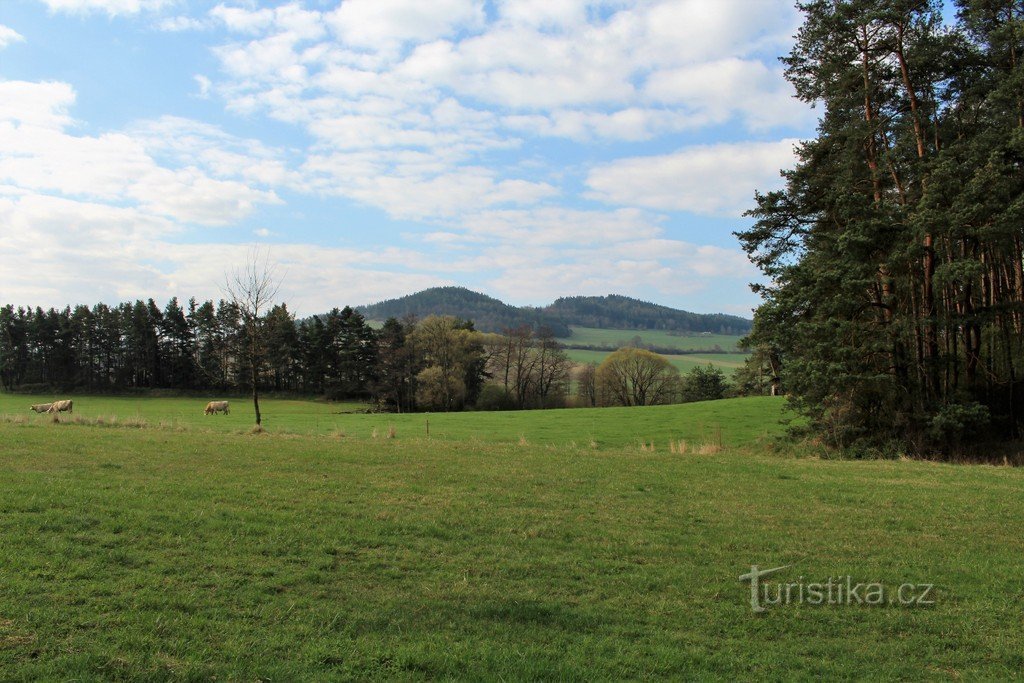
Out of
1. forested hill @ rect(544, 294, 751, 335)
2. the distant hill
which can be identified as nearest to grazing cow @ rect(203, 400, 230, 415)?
the distant hill

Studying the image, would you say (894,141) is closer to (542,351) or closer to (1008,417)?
(1008,417)

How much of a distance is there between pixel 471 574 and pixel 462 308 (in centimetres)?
15661

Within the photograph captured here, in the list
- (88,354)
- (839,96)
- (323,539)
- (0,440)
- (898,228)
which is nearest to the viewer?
(323,539)

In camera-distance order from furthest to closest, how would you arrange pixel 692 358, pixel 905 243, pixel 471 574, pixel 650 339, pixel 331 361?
1. pixel 650 339
2. pixel 692 358
3. pixel 331 361
4. pixel 905 243
5. pixel 471 574

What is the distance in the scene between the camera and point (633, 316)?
173750 millimetres

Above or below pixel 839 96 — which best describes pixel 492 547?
below

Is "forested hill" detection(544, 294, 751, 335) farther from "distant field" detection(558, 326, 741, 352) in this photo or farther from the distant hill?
"distant field" detection(558, 326, 741, 352)

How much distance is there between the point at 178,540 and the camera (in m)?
7.25

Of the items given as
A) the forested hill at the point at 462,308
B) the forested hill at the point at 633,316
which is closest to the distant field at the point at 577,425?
the forested hill at the point at 462,308

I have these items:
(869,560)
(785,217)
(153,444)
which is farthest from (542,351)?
(869,560)

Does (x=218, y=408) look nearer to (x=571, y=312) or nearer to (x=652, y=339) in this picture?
(x=652, y=339)

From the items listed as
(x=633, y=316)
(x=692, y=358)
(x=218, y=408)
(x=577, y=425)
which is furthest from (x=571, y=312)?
(x=577, y=425)

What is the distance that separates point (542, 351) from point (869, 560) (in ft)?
242

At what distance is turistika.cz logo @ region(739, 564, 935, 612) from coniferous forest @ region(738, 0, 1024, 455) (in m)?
16.1
